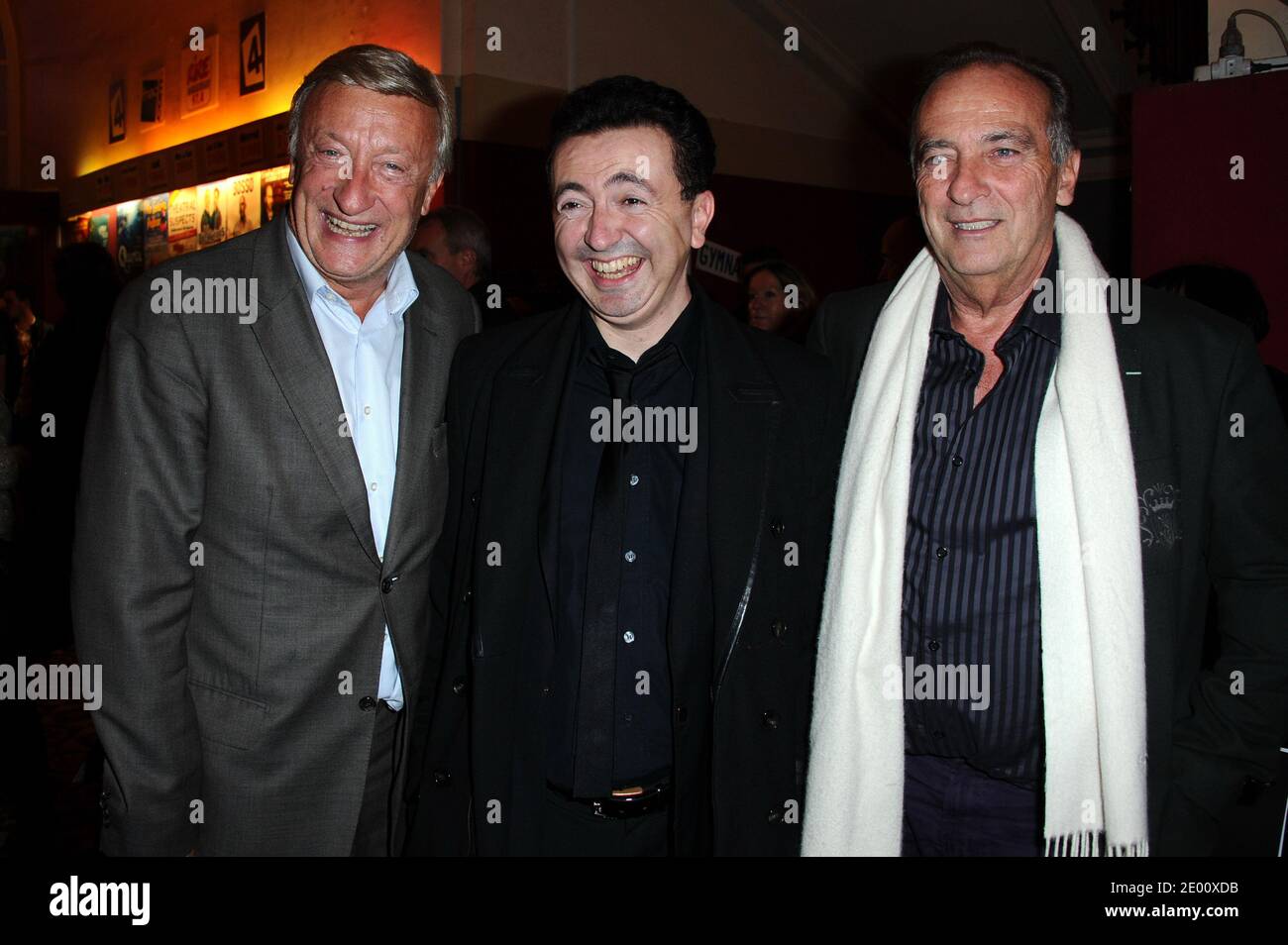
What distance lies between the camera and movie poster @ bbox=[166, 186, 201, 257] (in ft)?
28.7

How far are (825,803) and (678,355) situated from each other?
95cm

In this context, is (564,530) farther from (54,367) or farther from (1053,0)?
(1053,0)

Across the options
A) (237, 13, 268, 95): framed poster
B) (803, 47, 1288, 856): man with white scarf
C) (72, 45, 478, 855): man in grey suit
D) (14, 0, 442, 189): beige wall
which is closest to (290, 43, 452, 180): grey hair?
(72, 45, 478, 855): man in grey suit

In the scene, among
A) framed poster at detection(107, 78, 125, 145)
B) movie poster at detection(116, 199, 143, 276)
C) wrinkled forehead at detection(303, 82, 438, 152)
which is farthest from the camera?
framed poster at detection(107, 78, 125, 145)

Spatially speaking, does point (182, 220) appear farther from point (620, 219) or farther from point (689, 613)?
point (689, 613)

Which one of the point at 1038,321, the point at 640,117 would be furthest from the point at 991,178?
the point at 640,117

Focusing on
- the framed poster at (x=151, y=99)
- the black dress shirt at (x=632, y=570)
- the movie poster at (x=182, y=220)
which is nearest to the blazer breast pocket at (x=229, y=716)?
the black dress shirt at (x=632, y=570)

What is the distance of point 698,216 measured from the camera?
6.84 ft

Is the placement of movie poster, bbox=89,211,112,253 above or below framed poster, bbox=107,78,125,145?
below

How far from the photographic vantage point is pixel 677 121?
1.99m

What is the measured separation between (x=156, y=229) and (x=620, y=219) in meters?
8.89

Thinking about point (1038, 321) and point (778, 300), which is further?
point (778, 300)

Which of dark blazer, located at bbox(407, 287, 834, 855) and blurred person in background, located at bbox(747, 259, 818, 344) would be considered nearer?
dark blazer, located at bbox(407, 287, 834, 855)
